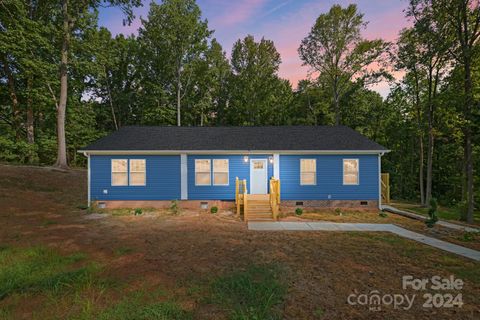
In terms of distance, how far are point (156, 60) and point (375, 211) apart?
26570 mm

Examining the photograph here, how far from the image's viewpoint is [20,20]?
58.7ft

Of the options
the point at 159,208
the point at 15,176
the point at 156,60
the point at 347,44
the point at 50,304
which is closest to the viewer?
the point at 50,304

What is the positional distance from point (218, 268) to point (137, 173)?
8.83 m

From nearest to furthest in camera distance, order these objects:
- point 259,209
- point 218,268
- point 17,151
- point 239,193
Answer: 1. point 218,268
2. point 259,209
3. point 239,193
4. point 17,151

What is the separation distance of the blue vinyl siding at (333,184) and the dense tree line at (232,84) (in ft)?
14.5

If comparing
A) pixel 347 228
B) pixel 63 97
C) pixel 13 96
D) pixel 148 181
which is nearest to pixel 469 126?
pixel 347 228

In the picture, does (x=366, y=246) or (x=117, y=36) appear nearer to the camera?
(x=366, y=246)

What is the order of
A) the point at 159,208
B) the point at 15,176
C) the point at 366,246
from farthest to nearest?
1. the point at 15,176
2. the point at 159,208
3. the point at 366,246

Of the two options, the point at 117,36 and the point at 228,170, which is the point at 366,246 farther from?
the point at 117,36

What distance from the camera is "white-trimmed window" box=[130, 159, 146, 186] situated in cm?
1215

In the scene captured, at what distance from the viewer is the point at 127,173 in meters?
12.1

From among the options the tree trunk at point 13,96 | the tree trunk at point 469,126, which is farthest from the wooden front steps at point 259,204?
the tree trunk at point 13,96

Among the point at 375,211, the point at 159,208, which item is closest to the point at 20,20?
the point at 159,208

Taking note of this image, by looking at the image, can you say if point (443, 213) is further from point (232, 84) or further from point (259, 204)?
point (232, 84)
